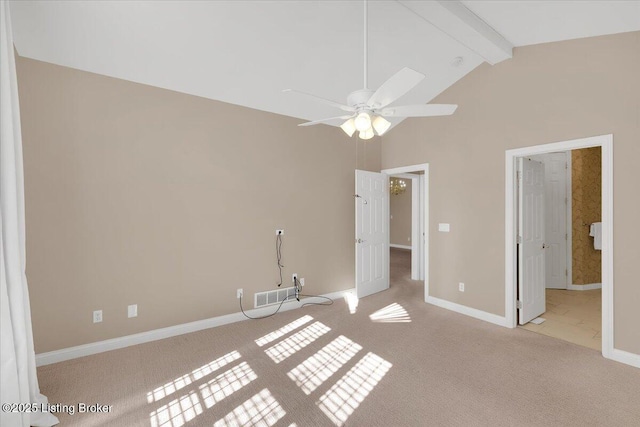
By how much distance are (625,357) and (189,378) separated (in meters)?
4.06

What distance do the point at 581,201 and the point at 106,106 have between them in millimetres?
7209

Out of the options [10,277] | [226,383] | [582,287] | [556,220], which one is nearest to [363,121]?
[226,383]

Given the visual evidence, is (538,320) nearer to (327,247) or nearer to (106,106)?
(327,247)

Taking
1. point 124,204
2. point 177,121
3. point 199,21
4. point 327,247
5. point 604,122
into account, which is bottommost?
point 327,247

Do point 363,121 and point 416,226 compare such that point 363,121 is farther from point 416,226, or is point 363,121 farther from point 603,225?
point 416,226

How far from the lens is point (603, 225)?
9.68ft

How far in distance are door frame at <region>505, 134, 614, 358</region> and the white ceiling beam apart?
3.96ft

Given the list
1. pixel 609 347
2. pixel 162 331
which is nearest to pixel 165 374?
pixel 162 331

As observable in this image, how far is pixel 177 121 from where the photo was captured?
3428mm

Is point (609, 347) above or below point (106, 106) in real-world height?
below

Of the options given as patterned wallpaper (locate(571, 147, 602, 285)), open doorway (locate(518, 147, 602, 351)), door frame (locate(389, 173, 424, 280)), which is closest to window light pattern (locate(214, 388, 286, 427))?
door frame (locate(389, 173, 424, 280))

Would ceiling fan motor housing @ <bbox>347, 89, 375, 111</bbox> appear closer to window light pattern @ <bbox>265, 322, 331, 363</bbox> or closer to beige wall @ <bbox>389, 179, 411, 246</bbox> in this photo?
window light pattern @ <bbox>265, 322, 331, 363</bbox>

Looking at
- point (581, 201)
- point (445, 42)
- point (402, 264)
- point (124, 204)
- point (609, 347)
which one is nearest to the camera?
point (609, 347)

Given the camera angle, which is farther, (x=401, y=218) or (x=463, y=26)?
(x=401, y=218)
